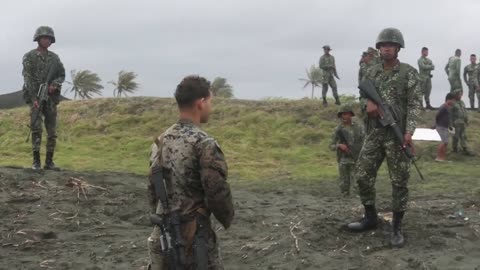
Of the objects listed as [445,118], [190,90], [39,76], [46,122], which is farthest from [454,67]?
[190,90]

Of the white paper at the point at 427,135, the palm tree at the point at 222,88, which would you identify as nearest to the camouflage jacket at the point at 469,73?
the white paper at the point at 427,135

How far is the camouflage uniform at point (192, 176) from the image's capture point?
3924 millimetres

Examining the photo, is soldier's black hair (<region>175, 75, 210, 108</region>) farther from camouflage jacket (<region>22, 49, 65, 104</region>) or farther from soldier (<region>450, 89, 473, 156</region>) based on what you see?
soldier (<region>450, 89, 473, 156</region>)

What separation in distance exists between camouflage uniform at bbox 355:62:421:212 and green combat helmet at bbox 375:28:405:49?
0.86 ft

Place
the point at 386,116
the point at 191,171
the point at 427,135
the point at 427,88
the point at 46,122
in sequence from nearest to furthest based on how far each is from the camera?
the point at 191,171, the point at 386,116, the point at 46,122, the point at 427,135, the point at 427,88

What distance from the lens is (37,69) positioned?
10625 millimetres

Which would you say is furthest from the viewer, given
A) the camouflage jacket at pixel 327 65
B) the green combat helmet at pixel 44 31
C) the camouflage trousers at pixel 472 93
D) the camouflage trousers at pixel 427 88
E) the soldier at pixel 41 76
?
the camouflage trousers at pixel 472 93

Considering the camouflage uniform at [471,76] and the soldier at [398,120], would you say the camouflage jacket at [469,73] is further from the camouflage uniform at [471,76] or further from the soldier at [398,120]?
the soldier at [398,120]

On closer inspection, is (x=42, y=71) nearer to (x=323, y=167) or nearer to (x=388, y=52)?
(x=388, y=52)

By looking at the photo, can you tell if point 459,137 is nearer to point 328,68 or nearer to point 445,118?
point 445,118

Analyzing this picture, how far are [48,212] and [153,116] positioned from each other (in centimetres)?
1418

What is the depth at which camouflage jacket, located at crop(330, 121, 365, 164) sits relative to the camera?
37.0 feet

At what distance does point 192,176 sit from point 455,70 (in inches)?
723

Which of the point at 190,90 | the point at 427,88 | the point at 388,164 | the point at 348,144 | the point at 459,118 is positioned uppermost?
the point at 427,88
